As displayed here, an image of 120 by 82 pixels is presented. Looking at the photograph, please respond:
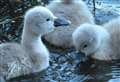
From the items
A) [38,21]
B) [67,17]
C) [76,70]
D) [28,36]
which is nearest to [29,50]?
[28,36]

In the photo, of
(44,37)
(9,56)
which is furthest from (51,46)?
(9,56)

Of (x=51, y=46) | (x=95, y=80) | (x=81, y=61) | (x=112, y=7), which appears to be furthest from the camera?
(x=112, y=7)

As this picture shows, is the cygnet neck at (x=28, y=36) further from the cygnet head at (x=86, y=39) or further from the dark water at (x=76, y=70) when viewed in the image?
the cygnet head at (x=86, y=39)

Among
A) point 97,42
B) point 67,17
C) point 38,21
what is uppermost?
point 38,21

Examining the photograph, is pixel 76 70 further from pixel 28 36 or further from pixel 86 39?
pixel 28 36

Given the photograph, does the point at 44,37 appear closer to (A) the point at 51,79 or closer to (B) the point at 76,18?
(B) the point at 76,18

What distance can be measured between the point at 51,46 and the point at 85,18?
2.08 ft

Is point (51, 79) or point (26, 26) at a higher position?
point (26, 26)

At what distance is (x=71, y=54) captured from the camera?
705 centimetres

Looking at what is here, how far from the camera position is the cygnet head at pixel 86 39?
682 centimetres

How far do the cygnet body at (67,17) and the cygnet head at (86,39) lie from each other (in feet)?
1.12

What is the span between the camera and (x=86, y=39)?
6.84 m

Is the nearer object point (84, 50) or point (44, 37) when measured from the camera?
point (84, 50)

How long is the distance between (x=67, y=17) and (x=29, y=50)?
1.11 m
